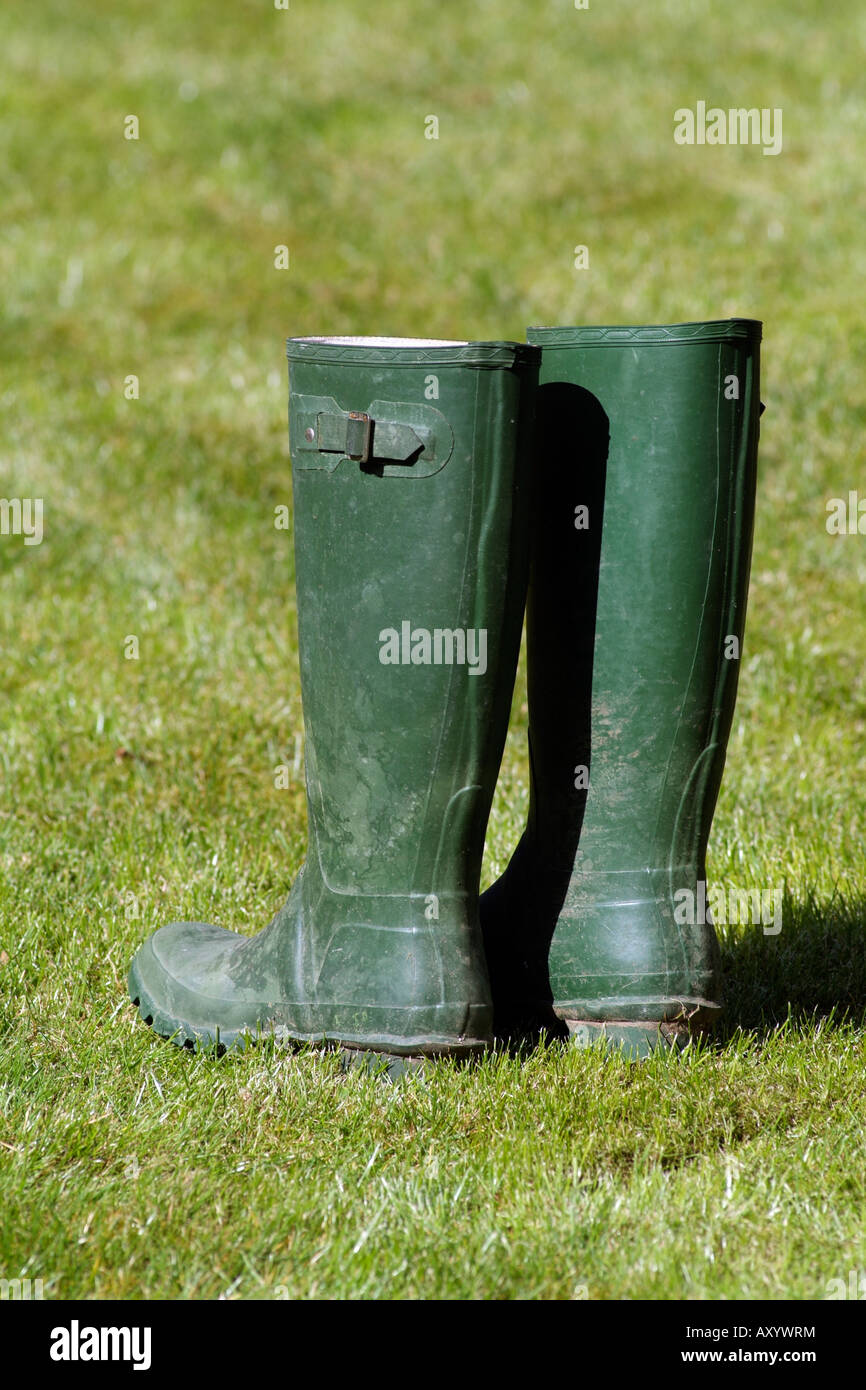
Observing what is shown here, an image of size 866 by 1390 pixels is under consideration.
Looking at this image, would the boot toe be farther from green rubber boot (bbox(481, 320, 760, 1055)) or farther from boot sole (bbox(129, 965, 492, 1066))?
green rubber boot (bbox(481, 320, 760, 1055))

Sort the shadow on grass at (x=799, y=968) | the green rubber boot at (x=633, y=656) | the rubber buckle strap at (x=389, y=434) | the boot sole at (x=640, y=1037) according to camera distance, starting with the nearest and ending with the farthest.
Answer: the rubber buckle strap at (x=389, y=434) → the green rubber boot at (x=633, y=656) → the boot sole at (x=640, y=1037) → the shadow on grass at (x=799, y=968)

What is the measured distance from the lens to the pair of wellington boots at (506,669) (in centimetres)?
221

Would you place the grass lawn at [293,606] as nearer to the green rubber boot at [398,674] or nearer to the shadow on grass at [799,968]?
the shadow on grass at [799,968]

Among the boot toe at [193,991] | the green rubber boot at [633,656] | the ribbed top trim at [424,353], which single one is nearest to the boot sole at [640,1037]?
the green rubber boot at [633,656]

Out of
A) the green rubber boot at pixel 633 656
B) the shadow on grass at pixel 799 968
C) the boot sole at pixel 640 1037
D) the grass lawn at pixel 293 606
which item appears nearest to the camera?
the grass lawn at pixel 293 606

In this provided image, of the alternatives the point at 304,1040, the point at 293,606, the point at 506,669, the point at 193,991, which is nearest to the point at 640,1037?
the point at 304,1040

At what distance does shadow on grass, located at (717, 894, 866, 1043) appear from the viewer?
2691 mm

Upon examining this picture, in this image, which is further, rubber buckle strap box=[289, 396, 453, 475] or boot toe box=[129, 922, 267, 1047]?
boot toe box=[129, 922, 267, 1047]

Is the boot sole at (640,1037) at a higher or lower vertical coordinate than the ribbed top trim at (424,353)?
lower

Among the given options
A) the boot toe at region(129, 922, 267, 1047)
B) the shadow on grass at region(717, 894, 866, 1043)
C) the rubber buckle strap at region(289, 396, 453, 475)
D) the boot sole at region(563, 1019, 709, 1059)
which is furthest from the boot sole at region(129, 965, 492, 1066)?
the rubber buckle strap at region(289, 396, 453, 475)

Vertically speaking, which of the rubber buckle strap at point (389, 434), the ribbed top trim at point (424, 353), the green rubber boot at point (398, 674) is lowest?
the green rubber boot at point (398, 674)

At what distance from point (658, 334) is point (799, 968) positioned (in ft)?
4.39

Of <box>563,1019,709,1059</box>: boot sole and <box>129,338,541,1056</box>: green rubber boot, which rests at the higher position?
<box>129,338,541,1056</box>: green rubber boot

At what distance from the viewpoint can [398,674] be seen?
7.45ft
